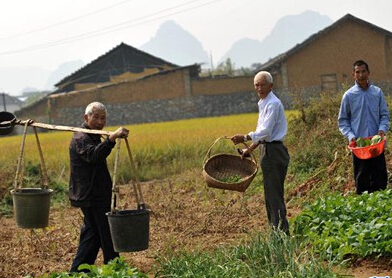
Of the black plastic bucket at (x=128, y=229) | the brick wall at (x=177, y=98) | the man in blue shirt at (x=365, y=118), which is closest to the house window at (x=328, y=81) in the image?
the brick wall at (x=177, y=98)

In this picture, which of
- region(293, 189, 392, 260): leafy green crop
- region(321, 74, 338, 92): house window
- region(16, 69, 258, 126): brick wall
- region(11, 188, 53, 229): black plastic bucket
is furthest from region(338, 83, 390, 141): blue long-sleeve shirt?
region(16, 69, 258, 126): brick wall

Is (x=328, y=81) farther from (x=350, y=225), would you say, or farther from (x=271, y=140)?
(x=350, y=225)

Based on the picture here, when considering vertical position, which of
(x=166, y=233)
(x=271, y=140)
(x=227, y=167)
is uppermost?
(x=271, y=140)

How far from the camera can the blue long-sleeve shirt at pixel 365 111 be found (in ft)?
23.9

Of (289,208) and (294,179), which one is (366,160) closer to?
(289,208)

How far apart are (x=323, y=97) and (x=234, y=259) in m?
7.01

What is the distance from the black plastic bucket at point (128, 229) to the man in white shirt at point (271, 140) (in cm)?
137

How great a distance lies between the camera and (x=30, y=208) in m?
6.43

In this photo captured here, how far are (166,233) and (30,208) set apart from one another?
186cm

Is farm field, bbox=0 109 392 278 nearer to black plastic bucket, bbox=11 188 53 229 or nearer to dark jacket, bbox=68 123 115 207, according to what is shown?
black plastic bucket, bbox=11 188 53 229

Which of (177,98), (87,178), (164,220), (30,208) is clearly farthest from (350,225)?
(177,98)

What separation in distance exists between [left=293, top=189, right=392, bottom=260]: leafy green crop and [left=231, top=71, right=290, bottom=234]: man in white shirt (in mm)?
277

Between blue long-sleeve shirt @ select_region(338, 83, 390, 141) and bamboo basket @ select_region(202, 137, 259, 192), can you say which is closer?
blue long-sleeve shirt @ select_region(338, 83, 390, 141)

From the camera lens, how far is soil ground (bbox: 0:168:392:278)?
260 inches
